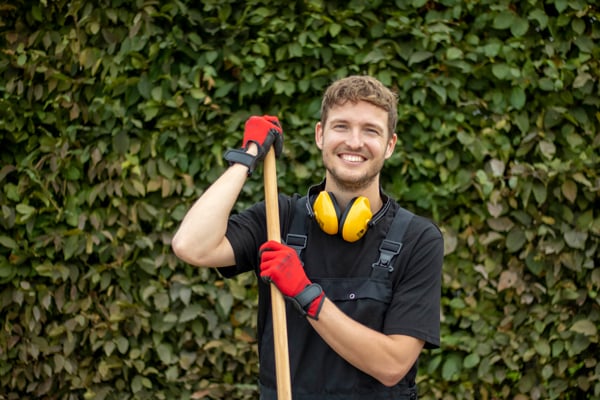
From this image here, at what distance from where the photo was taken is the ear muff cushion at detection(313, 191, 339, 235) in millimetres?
2572

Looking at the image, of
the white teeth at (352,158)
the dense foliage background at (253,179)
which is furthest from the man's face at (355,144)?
the dense foliage background at (253,179)

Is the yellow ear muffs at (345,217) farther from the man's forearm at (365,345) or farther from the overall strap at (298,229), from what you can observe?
the man's forearm at (365,345)

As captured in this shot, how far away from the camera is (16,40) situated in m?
4.66

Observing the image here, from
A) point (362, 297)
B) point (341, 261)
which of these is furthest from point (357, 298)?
point (341, 261)

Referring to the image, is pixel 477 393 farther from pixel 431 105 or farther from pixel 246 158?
pixel 246 158

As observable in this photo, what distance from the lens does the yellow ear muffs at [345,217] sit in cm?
255

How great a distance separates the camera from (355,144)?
267 cm

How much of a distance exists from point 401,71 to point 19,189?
8.14 ft

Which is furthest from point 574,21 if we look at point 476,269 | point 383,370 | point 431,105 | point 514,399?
point 383,370

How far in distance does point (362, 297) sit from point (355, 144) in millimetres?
553

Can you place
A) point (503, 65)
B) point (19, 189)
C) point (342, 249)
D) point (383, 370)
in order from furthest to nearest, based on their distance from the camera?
point (19, 189), point (503, 65), point (342, 249), point (383, 370)

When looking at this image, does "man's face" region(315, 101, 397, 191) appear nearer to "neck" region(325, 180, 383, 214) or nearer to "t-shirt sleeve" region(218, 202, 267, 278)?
"neck" region(325, 180, 383, 214)

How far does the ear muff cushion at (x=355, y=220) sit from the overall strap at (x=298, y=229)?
172 millimetres

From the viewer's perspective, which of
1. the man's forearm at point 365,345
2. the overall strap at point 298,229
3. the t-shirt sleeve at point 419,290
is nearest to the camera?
the man's forearm at point 365,345
